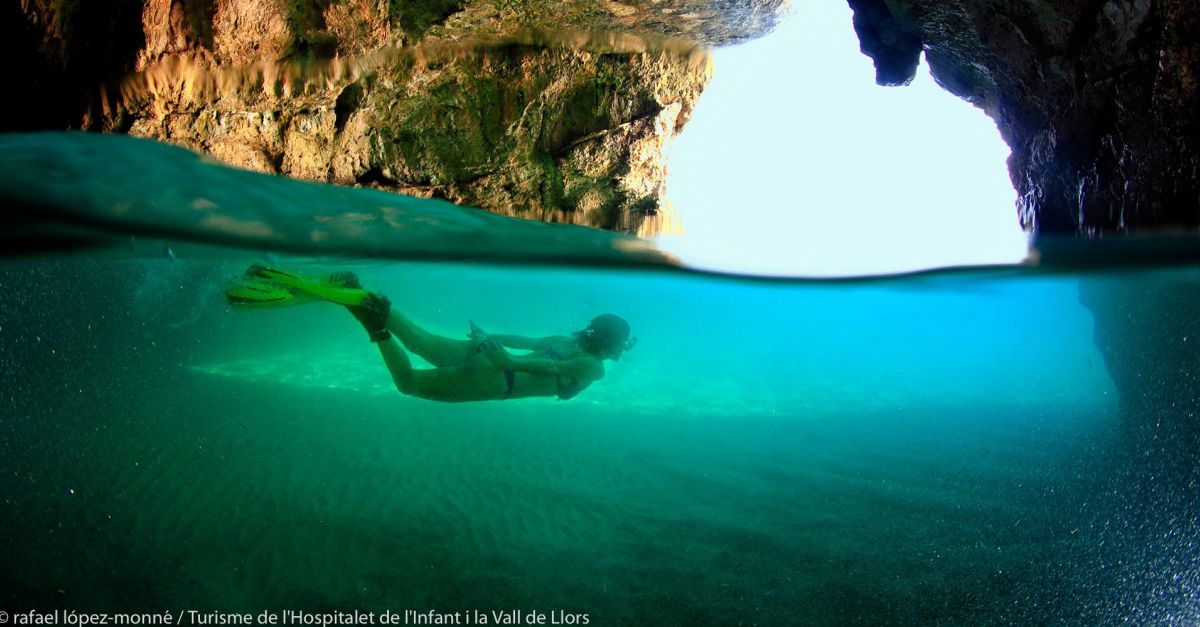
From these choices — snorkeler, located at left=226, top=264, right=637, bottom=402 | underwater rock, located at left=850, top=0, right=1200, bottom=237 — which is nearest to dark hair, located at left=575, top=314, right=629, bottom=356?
snorkeler, located at left=226, top=264, right=637, bottom=402

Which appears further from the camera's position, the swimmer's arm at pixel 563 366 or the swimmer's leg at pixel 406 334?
the swimmer's arm at pixel 563 366

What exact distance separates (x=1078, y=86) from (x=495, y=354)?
6.65m

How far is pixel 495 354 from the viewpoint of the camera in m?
7.18

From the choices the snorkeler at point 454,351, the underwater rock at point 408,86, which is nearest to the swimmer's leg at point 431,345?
the snorkeler at point 454,351

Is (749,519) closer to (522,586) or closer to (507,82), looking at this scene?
(522,586)

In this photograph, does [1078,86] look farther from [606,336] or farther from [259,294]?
[259,294]

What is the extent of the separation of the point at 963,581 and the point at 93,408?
24.7 m

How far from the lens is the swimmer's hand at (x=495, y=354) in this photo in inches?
283

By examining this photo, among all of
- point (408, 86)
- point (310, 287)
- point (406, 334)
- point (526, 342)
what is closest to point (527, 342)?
point (526, 342)

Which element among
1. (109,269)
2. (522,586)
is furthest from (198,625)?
(109,269)

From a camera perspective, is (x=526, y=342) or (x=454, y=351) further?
(x=526, y=342)

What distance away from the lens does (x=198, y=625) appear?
5.24 m

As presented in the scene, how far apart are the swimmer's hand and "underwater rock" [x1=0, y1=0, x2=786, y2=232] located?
186 centimetres

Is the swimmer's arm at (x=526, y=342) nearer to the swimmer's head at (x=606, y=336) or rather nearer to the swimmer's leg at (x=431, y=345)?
the swimmer's leg at (x=431, y=345)
